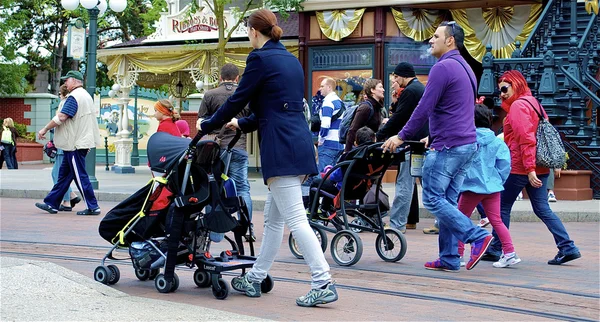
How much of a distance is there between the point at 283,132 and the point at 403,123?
370cm

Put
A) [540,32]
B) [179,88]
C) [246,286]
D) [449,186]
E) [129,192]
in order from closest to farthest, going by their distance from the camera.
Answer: [246,286] < [449,186] < [129,192] < [540,32] < [179,88]

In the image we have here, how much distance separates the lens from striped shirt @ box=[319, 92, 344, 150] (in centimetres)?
1190

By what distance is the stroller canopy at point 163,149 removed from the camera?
7203 millimetres

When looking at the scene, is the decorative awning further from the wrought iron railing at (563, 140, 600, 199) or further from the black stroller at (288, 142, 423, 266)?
the black stroller at (288, 142, 423, 266)

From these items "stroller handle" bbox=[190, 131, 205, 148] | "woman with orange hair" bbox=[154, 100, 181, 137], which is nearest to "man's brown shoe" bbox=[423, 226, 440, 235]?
"woman with orange hair" bbox=[154, 100, 181, 137]

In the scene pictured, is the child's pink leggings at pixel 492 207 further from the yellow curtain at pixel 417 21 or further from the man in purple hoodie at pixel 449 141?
the yellow curtain at pixel 417 21

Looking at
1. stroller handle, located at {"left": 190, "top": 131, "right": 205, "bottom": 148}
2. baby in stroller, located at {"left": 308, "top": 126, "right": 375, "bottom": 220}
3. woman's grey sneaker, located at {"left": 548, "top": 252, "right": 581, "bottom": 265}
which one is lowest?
woman's grey sneaker, located at {"left": 548, "top": 252, "right": 581, "bottom": 265}

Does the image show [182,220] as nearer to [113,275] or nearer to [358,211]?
[113,275]

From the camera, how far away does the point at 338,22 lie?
2084cm

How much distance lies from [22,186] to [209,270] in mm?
12930

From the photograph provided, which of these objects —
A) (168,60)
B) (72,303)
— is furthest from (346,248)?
(168,60)

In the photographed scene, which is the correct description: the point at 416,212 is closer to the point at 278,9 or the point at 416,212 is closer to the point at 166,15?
the point at 278,9

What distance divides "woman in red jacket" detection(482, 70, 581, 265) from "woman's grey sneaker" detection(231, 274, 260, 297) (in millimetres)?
3184


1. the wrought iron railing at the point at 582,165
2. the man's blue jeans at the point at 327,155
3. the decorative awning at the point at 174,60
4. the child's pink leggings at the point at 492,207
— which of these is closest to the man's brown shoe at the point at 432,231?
the man's blue jeans at the point at 327,155
